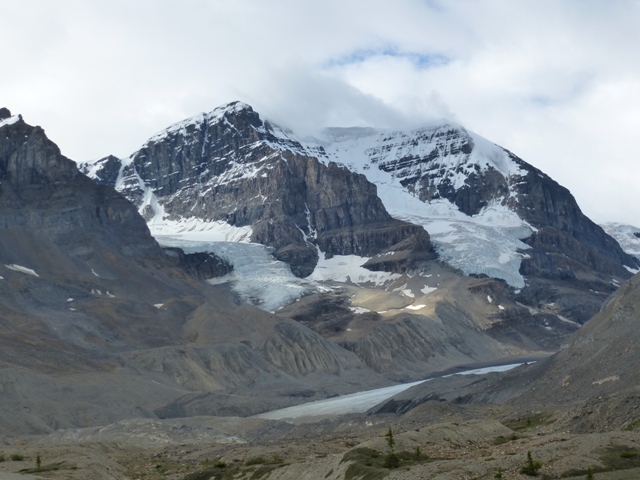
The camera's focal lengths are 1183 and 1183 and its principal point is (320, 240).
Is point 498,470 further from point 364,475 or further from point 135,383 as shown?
point 135,383

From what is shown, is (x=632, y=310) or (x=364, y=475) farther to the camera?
(x=632, y=310)

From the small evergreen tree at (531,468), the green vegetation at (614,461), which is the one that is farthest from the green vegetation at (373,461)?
the green vegetation at (614,461)

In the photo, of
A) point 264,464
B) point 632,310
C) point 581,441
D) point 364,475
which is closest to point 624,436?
point 581,441

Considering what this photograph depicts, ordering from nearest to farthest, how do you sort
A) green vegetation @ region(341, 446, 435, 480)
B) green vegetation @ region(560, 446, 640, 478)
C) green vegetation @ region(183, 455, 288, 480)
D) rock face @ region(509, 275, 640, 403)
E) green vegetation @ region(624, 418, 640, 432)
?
green vegetation @ region(560, 446, 640, 478)
green vegetation @ region(341, 446, 435, 480)
green vegetation @ region(624, 418, 640, 432)
green vegetation @ region(183, 455, 288, 480)
rock face @ region(509, 275, 640, 403)

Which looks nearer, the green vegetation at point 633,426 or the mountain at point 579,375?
the green vegetation at point 633,426

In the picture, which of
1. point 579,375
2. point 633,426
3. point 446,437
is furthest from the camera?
point 579,375

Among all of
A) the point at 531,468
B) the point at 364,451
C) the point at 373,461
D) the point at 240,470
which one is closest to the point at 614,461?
the point at 531,468

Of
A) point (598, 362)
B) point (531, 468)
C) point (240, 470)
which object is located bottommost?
point (531, 468)

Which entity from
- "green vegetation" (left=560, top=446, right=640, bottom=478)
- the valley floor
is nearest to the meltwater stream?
the valley floor

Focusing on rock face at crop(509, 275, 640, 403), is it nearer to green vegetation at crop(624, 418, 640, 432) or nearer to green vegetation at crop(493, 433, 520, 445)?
green vegetation at crop(493, 433, 520, 445)

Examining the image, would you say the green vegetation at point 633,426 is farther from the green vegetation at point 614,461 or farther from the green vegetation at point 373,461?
the green vegetation at point 373,461

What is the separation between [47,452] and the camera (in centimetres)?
9319

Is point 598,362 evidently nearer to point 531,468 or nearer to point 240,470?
point 240,470

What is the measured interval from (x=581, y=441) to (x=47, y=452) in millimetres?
50970
